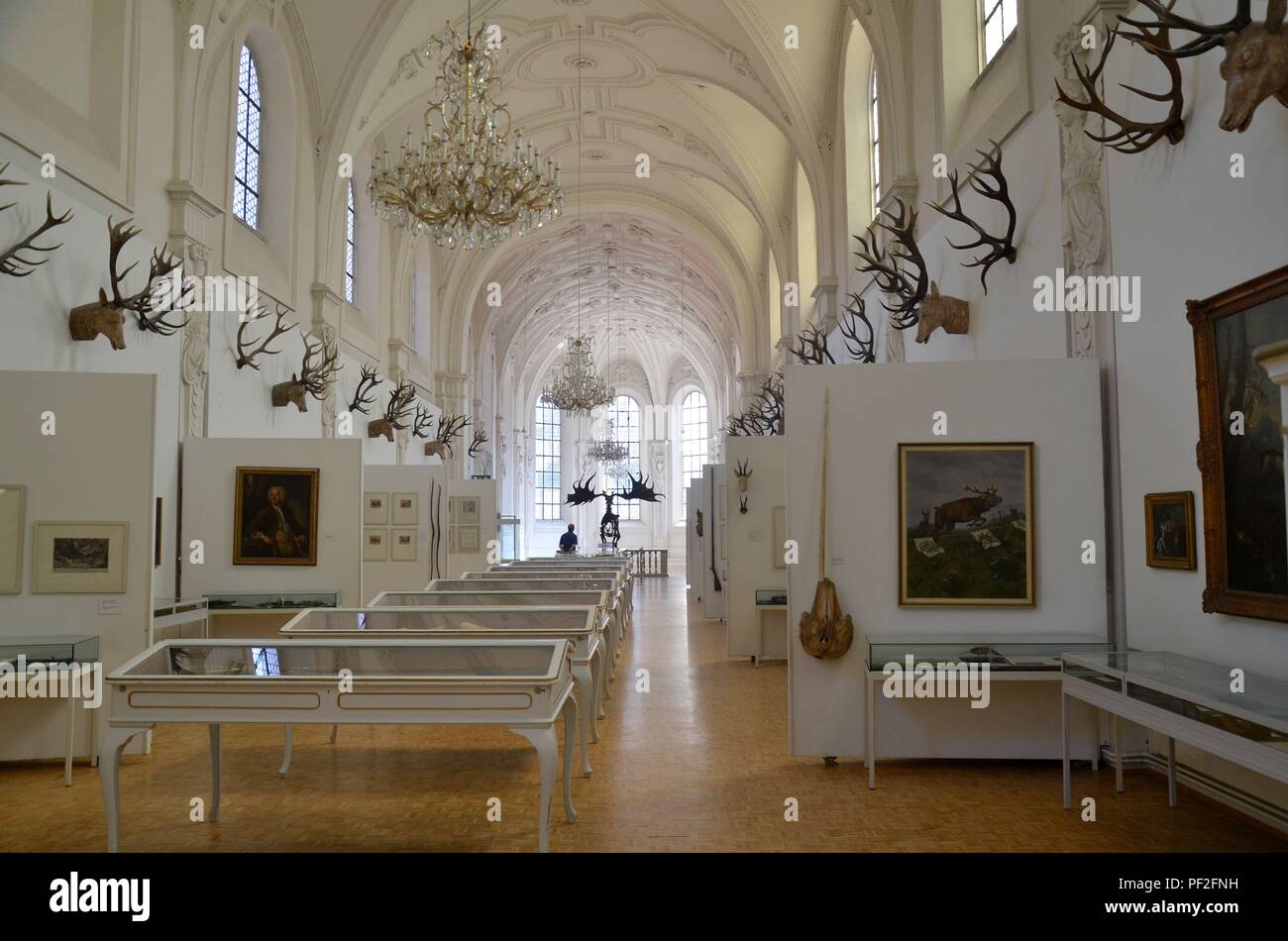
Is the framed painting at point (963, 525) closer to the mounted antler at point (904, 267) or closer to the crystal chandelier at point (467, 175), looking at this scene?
the mounted antler at point (904, 267)

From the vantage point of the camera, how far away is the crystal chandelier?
9305 mm

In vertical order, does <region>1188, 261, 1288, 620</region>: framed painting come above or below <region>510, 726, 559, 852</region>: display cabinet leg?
above

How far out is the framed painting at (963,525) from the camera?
6566 mm

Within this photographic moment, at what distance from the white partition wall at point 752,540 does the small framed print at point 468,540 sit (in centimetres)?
676

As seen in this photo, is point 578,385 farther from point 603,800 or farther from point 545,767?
point 545,767

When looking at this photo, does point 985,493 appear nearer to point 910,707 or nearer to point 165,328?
point 910,707

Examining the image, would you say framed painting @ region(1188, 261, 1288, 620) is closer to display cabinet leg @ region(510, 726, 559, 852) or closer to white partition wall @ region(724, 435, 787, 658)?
display cabinet leg @ region(510, 726, 559, 852)

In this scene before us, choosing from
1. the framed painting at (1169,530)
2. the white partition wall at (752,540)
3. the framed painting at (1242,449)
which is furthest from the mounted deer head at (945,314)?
the framed painting at (1242,449)

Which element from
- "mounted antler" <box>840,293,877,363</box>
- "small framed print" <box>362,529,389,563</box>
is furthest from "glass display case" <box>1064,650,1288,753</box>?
"small framed print" <box>362,529,389,563</box>

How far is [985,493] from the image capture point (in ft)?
21.6

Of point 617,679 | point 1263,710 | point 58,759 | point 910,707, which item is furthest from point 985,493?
point 58,759

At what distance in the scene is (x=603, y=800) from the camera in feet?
19.0

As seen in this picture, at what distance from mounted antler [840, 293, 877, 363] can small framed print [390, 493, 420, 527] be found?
6.54 m

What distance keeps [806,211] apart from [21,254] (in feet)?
44.9
